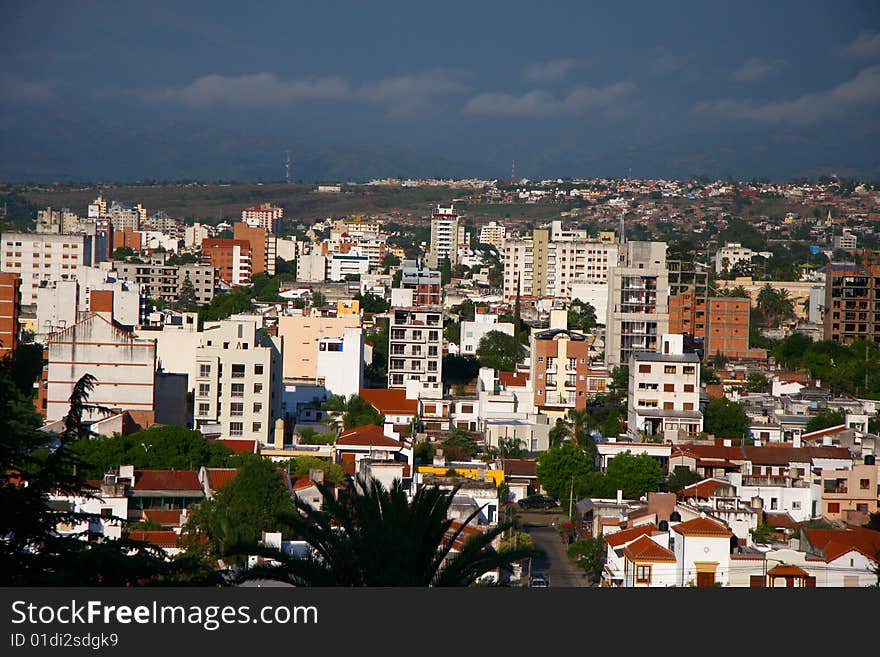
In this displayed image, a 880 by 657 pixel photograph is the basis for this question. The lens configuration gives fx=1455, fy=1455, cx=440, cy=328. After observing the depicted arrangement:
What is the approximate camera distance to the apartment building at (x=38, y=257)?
34.3 meters

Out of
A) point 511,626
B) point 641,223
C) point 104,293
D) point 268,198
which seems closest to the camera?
point 511,626

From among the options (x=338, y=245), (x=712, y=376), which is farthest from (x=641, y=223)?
(x=712, y=376)

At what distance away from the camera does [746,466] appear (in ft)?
46.7

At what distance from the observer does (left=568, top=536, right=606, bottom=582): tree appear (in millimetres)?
10344

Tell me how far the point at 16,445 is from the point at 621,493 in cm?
872

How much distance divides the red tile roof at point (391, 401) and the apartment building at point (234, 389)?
2353 mm

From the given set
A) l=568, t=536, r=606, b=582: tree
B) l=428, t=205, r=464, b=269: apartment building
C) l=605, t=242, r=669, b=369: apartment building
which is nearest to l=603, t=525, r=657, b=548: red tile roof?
l=568, t=536, r=606, b=582: tree

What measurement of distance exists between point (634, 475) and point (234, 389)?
4.91 m

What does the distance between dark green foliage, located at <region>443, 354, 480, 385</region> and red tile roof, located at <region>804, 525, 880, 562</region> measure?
513 inches

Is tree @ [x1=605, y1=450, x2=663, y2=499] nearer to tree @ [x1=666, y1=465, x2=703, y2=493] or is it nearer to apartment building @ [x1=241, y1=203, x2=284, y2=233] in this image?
tree @ [x1=666, y1=465, x2=703, y2=493]

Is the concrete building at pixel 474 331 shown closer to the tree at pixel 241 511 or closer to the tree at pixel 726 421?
the tree at pixel 726 421

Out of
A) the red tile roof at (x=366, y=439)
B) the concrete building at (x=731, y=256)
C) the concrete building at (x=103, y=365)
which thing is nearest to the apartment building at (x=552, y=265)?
the concrete building at (x=731, y=256)

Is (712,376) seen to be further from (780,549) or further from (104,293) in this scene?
(780,549)

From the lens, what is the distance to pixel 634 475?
13.6 m
